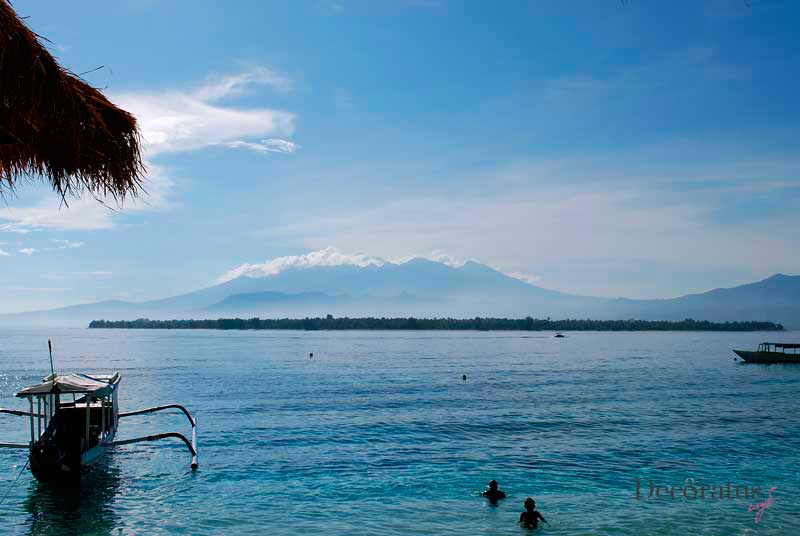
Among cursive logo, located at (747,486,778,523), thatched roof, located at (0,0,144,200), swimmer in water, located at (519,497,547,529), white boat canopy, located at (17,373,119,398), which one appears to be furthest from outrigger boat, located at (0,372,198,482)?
cursive logo, located at (747,486,778,523)

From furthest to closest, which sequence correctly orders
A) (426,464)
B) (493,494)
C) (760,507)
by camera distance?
(426,464) < (493,494) < (760,507)

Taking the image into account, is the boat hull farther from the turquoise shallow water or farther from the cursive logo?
the cursive logo

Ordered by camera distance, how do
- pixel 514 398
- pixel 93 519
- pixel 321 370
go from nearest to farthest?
pixel 93 519
pixel 514 398
pixel 321 370

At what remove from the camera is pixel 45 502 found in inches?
887

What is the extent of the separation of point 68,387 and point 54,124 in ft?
69.3

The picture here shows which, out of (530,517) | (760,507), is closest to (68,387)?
(530,517)

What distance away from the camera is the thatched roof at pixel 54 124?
574 centimetres

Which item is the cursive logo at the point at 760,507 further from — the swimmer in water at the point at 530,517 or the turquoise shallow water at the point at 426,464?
the swimmer in water at the point at 530,517


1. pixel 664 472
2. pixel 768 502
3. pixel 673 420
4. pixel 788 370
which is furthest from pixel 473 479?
pixel 788 370

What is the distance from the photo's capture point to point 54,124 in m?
6.29

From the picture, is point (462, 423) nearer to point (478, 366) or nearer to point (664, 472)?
point (664, 472)

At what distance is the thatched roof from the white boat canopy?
1965 centimetres

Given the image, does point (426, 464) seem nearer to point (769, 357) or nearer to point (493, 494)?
point (493, 494)

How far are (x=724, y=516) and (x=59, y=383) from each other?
931 inches
